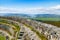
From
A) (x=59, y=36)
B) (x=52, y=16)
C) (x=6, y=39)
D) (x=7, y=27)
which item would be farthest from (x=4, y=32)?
(x=59, y=36)

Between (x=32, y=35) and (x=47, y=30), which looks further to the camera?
(x=47, y=30)

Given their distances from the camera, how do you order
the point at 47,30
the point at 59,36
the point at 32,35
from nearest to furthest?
1. the point at 59,36
2. the point at 32,35
3. the point at 47,30

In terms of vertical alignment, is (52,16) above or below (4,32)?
above

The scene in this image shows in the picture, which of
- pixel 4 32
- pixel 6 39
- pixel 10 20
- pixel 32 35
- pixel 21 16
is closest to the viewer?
pixel 32 35

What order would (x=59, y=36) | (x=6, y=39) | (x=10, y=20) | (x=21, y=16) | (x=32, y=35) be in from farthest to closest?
1. (x=10, y=20)
2. (x=21, y=16)
3. (x=6, y=39)
4. (x=32, y=35)
5. (x=59, y=36)

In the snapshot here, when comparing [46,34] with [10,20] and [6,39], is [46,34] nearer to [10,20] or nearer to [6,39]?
[6,39]

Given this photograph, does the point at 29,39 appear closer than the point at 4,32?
Yes

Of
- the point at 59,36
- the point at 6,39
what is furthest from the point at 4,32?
the point at 59,36

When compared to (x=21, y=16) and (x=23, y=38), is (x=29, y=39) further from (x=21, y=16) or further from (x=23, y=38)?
(x=21, y=16)

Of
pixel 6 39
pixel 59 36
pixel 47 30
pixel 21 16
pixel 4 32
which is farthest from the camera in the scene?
pixel 21 16
